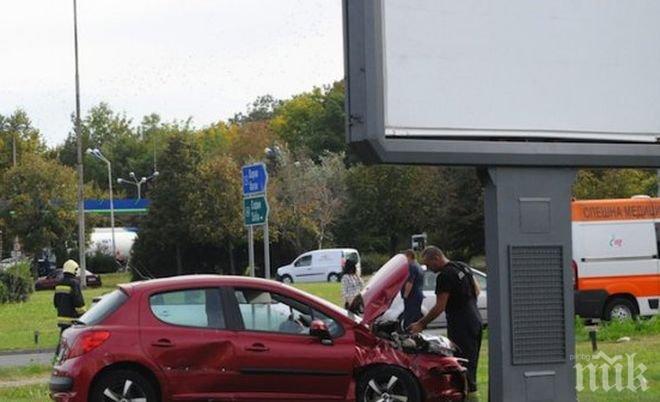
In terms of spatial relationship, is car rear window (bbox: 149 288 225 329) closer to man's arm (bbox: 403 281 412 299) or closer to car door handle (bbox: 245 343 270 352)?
car door handle (bbox: 245 343 270 352)

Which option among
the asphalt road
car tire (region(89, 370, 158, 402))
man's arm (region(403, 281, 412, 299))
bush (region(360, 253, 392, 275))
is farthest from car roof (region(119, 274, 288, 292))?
bush (region(360, 253, 392, 275))

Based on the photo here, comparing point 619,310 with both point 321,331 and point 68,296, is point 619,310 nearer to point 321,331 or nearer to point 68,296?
point 68,296

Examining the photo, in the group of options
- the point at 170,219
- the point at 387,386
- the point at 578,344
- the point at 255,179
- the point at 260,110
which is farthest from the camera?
the point at 260,110

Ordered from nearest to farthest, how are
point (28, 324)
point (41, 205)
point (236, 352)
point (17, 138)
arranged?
point (236, 352)
point (28, 324)
point (41, 205)
point (17, 138)

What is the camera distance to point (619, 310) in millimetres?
25984

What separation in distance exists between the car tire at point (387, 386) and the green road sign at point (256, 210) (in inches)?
265

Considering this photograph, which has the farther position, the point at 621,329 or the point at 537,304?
the point at 621,329

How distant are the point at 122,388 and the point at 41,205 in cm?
6377

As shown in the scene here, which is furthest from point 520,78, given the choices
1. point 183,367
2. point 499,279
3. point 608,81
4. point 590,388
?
point 590,388

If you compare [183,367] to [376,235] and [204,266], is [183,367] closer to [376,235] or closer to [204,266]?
[204,266]

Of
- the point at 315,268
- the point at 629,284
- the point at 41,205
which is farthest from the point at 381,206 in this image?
the point at 629,284

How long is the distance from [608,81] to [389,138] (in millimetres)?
2173

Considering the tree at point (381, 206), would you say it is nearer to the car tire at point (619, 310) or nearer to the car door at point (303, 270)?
the car door at point (303, 270)

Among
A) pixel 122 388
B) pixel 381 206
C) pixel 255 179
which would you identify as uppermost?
pixel 255 179
